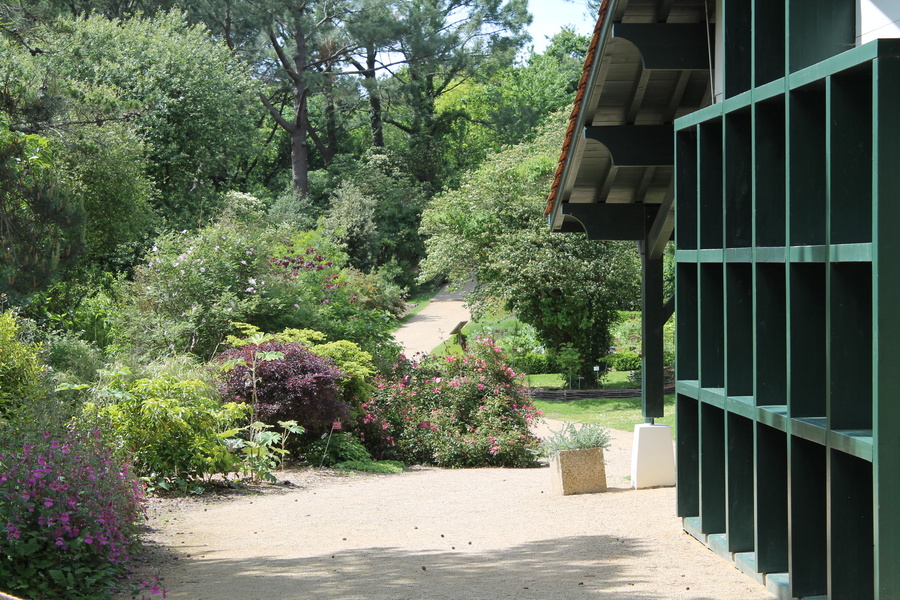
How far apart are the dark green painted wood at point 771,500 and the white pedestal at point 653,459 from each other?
12.2 ft

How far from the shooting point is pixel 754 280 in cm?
523

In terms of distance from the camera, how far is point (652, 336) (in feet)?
29.8

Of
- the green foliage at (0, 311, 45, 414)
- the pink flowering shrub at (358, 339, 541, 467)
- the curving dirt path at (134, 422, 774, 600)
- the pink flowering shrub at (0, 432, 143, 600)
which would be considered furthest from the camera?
the pink flowering shrub at (358, 339, 541, 467)

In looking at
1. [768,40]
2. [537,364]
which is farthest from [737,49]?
[537,364]

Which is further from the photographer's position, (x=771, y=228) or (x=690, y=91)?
(x=690, y=91)

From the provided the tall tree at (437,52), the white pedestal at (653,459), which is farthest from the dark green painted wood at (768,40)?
the tall tree at (437,52)

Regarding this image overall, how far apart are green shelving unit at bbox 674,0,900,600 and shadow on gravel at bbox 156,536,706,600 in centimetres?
86

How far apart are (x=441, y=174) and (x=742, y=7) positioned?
117 ft

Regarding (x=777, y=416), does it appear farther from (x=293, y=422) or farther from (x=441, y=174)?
(x=441, y=174)

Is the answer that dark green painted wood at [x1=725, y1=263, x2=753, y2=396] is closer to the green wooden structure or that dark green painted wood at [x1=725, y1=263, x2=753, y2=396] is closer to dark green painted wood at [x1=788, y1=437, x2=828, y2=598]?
the green wooden structure

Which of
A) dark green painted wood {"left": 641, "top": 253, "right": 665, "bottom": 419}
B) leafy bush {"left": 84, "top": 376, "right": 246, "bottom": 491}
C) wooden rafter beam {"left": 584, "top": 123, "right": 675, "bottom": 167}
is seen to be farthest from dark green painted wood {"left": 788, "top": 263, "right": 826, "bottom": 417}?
leafy bush {"left": 84, "top": 376, "right": 246, "bottom": 491}

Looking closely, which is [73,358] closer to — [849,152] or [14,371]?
[14,371]

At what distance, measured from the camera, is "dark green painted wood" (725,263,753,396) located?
5.73m

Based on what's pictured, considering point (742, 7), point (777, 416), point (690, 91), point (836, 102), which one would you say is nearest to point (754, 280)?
point (777, 416)
